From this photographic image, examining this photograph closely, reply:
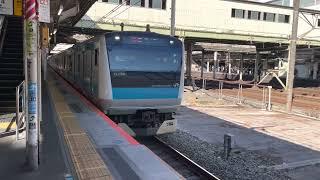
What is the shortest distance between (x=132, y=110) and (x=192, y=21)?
26.3 m

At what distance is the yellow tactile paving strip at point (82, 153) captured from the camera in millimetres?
5285

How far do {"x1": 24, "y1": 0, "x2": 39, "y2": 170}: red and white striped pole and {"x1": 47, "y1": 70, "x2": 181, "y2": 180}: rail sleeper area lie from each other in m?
0.65

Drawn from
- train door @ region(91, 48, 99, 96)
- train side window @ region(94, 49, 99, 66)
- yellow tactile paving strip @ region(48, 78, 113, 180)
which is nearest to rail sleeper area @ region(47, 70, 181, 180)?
yellow tactile paving strip @ region(48, 78, 113, 180)

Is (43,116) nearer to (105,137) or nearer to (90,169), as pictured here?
(105,137)

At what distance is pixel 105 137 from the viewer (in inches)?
302

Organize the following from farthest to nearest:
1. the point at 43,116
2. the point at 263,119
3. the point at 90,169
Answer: the point at 263,119 < the point at 43,116 < the point at 90,169

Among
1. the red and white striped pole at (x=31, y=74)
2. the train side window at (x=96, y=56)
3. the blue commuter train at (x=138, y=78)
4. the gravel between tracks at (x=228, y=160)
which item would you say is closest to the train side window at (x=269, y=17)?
the gravel between tracks at (x=228, y=160)

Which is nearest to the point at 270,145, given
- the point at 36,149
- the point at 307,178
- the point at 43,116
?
the point at 307,178

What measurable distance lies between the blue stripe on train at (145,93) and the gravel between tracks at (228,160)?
173 centimetres

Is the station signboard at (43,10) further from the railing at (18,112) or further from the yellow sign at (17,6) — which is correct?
the railing at (18,112)

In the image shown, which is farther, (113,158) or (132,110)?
(132,110)

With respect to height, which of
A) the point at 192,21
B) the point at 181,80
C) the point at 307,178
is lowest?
the point at 307,178

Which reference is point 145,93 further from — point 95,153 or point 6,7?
point 95,153

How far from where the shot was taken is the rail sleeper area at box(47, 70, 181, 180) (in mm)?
5332
